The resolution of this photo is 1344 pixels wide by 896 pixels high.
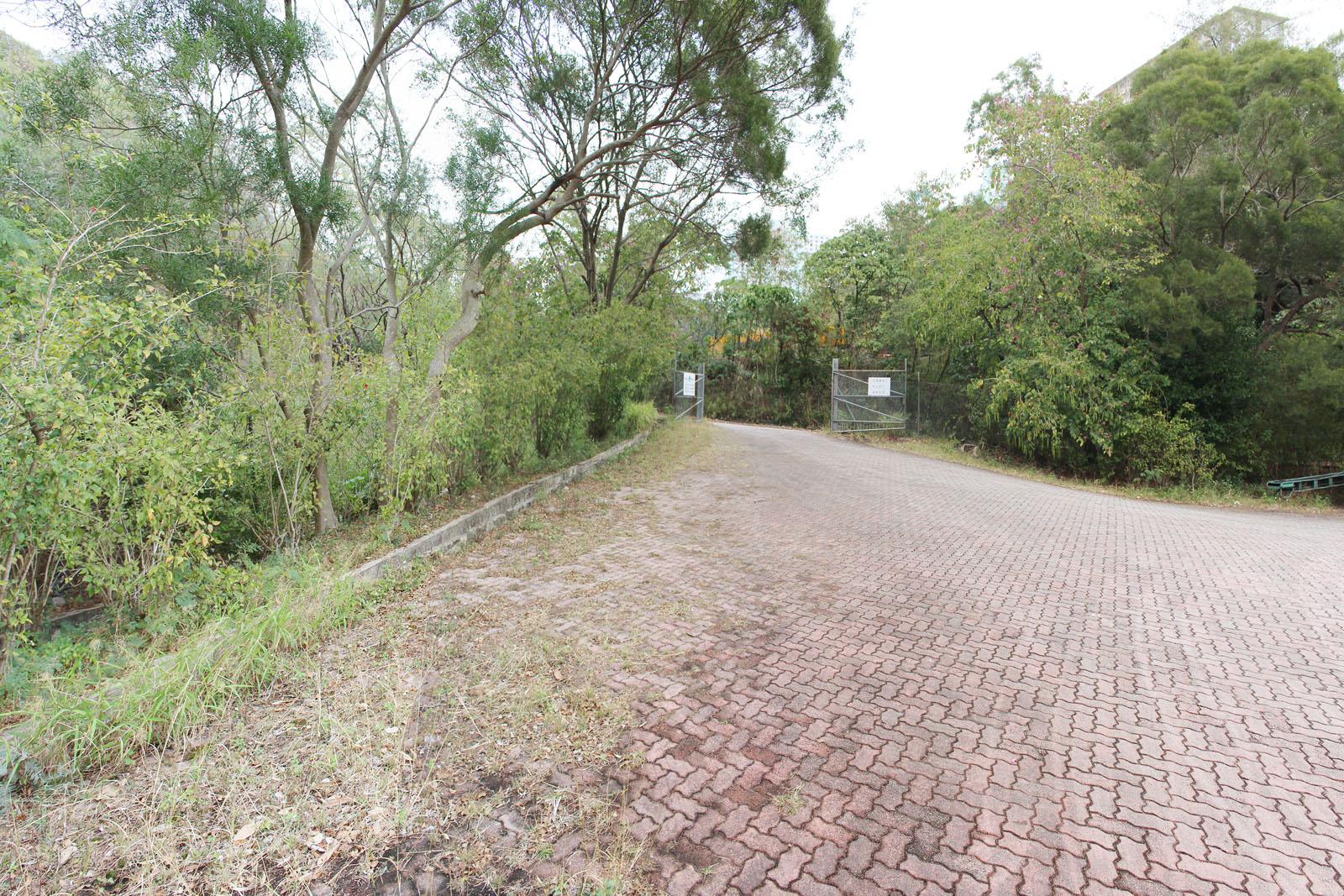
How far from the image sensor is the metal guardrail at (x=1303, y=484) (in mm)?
12430

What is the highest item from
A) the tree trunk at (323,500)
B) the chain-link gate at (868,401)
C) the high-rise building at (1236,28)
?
the high-rise building at (1236,28)

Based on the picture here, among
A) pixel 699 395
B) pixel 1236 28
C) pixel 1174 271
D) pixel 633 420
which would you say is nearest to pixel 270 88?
pixel 633 420

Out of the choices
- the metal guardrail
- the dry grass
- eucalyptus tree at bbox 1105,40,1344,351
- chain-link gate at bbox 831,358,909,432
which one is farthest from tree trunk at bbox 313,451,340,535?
the metal guardrail

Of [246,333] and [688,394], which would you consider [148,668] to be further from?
[688,394]

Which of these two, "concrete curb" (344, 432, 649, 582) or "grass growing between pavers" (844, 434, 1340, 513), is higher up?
"concrete curb" (344, 432, 649, 582)

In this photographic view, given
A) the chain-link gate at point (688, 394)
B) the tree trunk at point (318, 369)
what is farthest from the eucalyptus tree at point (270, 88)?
the chain-link gate at point (688, 394)

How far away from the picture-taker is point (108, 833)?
2449 millimetres

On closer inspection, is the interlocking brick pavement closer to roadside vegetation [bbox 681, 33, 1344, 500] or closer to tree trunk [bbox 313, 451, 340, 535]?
tree trunk [bbox 313, 451, 340, 535]

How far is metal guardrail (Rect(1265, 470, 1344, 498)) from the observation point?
12.4 metres

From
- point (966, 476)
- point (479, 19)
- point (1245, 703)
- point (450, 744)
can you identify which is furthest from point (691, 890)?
point (966, 476)

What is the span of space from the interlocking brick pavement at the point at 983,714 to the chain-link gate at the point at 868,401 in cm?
1115

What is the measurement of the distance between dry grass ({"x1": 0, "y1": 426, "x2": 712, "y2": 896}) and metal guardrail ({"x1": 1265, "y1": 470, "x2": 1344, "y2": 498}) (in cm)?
1493

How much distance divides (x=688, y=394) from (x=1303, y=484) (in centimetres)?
1590

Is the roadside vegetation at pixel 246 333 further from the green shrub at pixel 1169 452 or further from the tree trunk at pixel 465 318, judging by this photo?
the green shrub at pixel 1169 452
